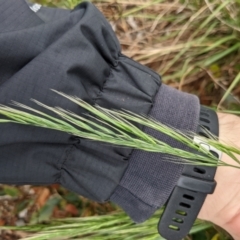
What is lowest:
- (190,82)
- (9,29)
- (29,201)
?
(29,201)

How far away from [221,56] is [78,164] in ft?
1.80

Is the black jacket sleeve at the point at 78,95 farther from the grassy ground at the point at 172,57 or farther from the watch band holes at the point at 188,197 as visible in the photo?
the grassy ground at the point at 172,57

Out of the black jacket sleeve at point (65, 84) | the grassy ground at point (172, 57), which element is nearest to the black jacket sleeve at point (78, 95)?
the black jacket sleeve at point (65, 84)

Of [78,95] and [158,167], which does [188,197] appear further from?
[78,95]

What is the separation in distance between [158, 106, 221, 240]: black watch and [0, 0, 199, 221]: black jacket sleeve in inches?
0.7

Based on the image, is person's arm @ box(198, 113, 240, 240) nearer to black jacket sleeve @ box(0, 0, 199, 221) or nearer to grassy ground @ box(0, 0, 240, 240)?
black jacket sleeve @ box(0, 0, 199, 221)

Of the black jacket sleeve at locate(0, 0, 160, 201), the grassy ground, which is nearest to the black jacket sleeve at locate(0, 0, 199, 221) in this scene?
the black jacket sleeve at locate(0, 0, 160, 201)

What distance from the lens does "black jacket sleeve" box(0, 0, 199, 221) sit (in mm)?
618

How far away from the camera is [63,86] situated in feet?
2.05

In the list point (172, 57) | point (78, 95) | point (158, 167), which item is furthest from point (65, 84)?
point (172, 57)

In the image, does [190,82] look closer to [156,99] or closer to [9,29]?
[156,99]

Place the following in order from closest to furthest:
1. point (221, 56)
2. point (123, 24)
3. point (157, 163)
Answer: point (157, 163), point (221, 56), point (123, 24)

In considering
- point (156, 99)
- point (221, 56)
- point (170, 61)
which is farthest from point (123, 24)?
point (156, 99)

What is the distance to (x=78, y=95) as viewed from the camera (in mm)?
638
